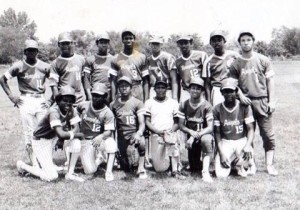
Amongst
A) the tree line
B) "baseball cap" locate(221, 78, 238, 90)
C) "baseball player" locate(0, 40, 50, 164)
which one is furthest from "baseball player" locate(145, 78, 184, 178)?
the tree line

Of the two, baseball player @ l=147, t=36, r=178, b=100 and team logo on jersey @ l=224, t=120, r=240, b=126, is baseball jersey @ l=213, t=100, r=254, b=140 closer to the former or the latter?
team logo on jersey @ l=224, t=120, r=240, b=126

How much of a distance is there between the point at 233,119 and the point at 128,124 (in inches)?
74.3

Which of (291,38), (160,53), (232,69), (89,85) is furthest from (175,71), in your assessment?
(291,38)

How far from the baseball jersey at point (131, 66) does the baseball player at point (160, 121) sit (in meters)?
0.54

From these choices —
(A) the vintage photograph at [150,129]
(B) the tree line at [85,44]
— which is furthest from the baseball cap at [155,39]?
(B) the tree line at [85,44]

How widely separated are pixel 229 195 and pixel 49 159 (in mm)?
3213

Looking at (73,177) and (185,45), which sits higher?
(185,45)

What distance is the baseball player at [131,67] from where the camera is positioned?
782 centimetres

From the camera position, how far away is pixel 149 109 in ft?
24.9

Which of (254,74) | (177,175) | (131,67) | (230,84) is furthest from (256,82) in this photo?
(131,67)

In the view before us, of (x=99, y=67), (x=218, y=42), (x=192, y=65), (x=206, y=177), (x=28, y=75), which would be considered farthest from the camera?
(x=99, y=67)

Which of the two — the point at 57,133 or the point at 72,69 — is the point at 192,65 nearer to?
the point at 72,69

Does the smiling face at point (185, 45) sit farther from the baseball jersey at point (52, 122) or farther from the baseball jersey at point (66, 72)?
the baseball jersey at point (52, 122)

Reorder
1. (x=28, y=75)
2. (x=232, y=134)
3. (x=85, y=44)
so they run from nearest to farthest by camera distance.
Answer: (x=232, y=134)
(x=28, y=75)
(x=85, y=44)
